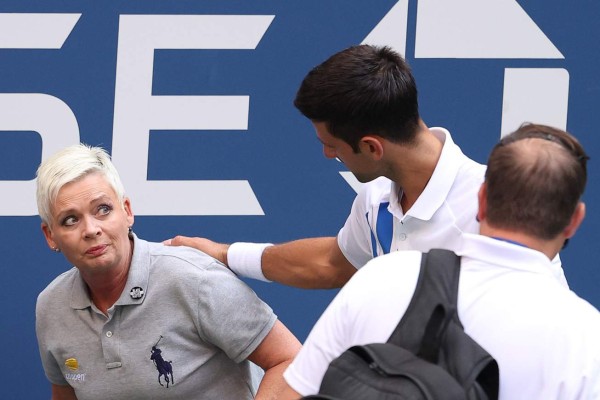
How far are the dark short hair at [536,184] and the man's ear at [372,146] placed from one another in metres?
0.64

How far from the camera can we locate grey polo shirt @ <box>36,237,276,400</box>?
2449mm

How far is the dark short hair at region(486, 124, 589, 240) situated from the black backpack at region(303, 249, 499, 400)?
0.11 m

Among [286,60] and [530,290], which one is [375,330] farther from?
[286,60]

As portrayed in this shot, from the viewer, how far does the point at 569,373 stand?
4.91ft

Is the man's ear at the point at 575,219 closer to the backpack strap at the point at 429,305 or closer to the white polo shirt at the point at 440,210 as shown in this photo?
the backpack strap at the point at 429,305

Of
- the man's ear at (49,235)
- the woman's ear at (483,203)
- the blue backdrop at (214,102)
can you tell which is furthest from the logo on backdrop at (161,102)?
the woman's ear at (483,203)

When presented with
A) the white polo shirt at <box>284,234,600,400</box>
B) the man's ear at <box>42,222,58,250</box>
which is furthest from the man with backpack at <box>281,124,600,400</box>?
the man's ear at <box>42,222,58,250</box>

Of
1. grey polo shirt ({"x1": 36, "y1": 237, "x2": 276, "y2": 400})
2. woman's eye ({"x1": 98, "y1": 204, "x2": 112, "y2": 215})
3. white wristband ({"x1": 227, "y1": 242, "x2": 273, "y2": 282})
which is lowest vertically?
A: grey polo shirt ({"x1": 36, "y1": 237, "x2": 276, "y2": 400})

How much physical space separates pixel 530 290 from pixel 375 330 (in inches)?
8.6

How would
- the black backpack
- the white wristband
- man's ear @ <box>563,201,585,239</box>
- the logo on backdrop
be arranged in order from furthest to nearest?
the logo on backdrop, the white wristband, man's ear @ <box>563,201,585,239</box>, the black backpack

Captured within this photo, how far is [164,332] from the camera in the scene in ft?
8.05

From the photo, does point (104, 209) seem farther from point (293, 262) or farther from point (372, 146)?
point (372, 146)

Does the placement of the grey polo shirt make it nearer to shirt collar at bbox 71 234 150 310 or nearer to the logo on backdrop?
shirt collar at bbox 71 234 150 310

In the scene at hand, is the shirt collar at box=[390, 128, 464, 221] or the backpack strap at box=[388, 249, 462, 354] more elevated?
the shirt collar at box=[390, 128, 464, 221]
